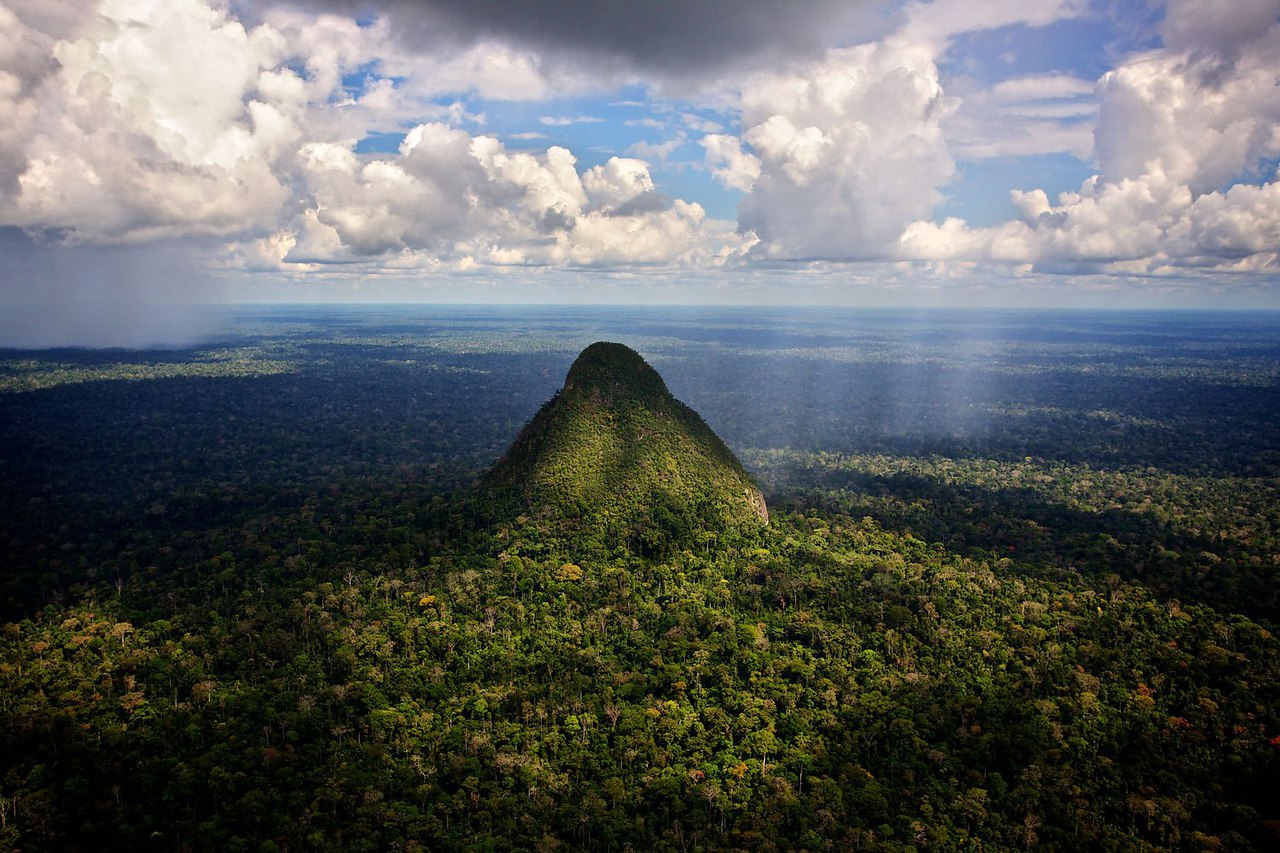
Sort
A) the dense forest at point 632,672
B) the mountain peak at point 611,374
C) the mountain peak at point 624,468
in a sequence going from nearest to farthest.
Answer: the dense forest at point 632,672 → the mountain peak at point 624,468 → the mountain peak at point 611,374

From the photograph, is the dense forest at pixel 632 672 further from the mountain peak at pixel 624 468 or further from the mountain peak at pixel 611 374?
the mountain peak at pixel 611 374

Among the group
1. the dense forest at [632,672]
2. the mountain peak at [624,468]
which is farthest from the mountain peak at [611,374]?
the dense forest at [632,672]

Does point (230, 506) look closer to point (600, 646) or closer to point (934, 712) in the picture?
point (600, 646)

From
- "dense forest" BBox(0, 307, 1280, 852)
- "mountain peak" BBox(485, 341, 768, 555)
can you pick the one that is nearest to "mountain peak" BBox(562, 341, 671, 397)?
"mountain peak" BBox(485, 341, 768, 555)

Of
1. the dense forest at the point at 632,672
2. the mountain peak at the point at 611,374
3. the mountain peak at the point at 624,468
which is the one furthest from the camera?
the mountain peak at the point at 611,374

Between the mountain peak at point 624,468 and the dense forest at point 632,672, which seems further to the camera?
the mountain peak at point 624,468

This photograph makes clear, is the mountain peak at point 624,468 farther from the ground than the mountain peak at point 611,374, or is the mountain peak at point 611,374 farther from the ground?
the mountain peak at point 611,374

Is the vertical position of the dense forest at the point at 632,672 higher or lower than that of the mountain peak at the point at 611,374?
lower

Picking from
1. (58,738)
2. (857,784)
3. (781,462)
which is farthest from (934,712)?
(781,462)

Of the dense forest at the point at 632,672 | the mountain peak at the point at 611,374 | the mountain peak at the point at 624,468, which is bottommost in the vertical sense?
the dense forest at the point at 632,672

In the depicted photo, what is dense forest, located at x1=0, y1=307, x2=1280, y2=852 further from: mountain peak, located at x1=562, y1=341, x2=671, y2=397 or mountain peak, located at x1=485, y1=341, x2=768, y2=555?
mountain peak, located at x1=562, y1=341, x2=671, y2=397
